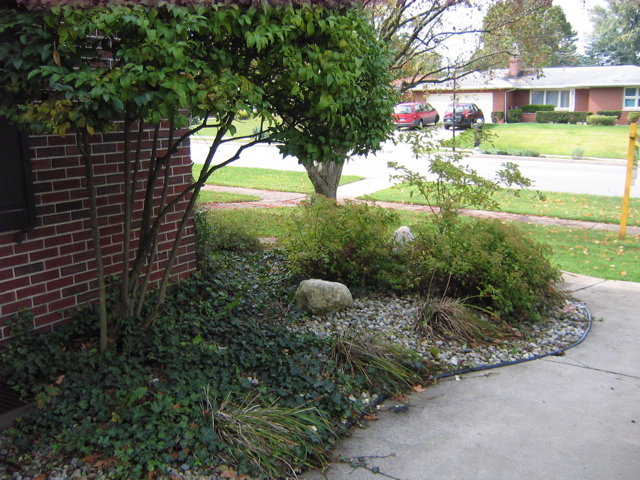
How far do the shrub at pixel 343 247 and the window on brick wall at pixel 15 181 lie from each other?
110 inches

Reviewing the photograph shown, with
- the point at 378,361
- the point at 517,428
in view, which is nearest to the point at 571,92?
the point at 378,361

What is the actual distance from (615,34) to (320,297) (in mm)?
66886

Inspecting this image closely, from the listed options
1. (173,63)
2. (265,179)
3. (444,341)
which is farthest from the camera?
(265,179)

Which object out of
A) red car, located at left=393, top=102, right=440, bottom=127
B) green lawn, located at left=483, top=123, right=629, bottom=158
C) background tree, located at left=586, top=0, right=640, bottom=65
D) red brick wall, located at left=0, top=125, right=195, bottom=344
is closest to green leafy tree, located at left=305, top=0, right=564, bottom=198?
red brick wall, located at left=0, top=125, right=195, bottom=344

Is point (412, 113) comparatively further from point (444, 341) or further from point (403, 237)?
point (444, 341)

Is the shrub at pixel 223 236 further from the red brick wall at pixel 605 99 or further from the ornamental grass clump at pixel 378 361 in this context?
the red brick wall at pixel 605 99

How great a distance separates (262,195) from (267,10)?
11161 mm

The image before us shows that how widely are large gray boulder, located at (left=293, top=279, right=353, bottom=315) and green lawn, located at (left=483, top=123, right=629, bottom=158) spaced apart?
23.0 meters

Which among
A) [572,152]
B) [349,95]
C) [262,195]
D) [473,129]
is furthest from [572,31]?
[349,95]

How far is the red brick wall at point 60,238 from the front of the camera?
4.43m

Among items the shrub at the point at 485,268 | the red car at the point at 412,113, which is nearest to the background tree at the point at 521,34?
the shrub at the point at 485,268

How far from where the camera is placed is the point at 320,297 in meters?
5.77

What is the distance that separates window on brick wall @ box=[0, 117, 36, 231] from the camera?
421 cm

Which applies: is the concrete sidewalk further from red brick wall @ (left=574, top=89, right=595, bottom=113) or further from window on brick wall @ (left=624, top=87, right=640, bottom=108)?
red brick wall @ (left=574, top=89, right=595, bottom=113)
